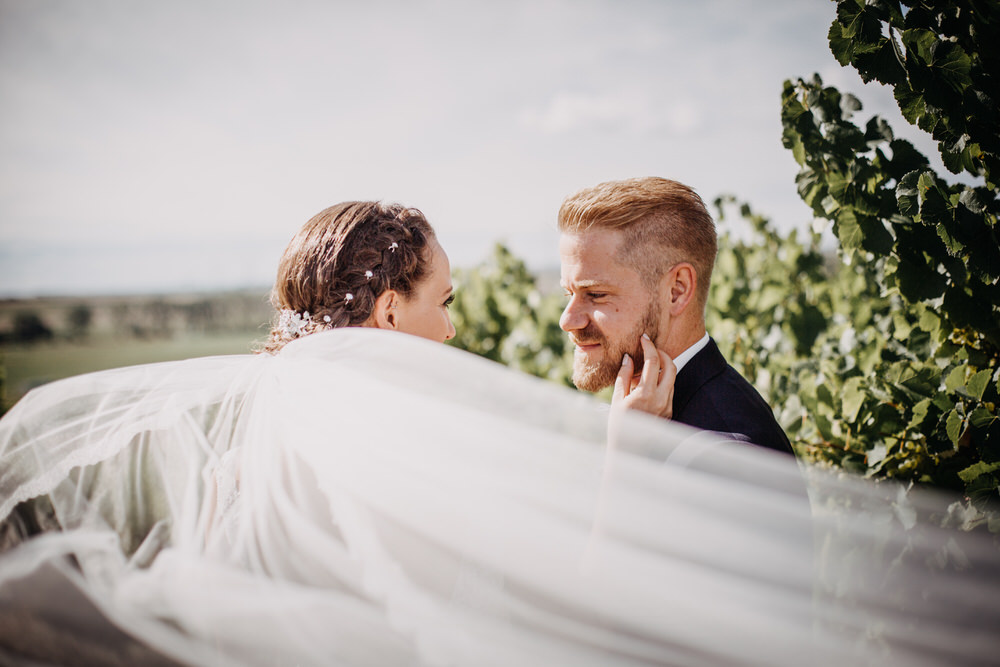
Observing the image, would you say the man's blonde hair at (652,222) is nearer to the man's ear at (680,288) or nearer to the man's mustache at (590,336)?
the man's ear at (680,288)

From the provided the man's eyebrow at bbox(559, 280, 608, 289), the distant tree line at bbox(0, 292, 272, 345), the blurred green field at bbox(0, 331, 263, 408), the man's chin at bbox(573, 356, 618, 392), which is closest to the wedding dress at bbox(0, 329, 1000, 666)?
the man's chin at bbox(573, 356, 618, 392)

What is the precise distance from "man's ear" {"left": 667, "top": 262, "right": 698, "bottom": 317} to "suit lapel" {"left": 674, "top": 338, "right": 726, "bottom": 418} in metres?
0.18

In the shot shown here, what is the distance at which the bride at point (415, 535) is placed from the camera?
167cm

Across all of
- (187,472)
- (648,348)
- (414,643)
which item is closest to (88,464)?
(187,472)

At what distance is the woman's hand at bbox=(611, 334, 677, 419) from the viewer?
6.64ft

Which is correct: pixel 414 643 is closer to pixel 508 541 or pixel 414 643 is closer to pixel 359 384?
pixel 508 541

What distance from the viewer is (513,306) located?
596cm

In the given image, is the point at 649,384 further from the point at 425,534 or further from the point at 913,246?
the point at 913,246

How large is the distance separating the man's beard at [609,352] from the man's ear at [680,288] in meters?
0.06

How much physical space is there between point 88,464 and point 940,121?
309 centimetres

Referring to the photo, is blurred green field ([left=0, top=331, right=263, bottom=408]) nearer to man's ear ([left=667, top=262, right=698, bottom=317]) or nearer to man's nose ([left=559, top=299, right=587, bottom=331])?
man's nose ([left=559, top=299, right=587, bottom=331])

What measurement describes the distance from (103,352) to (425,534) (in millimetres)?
42255

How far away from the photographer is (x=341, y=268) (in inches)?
98.0

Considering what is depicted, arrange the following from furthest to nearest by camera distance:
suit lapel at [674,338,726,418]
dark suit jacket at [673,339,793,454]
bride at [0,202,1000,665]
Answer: suit lapel at [674,338,726,418], dark suit jacket at [673,339,793,454], bride at [0,202,1000,665]
